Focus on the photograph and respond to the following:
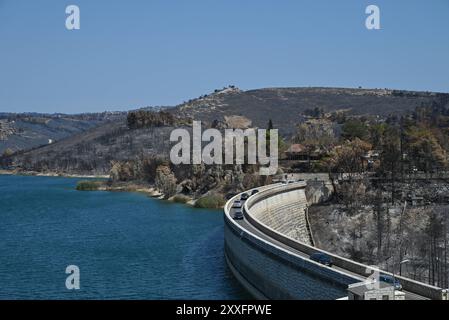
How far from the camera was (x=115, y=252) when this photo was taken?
51.5 metres

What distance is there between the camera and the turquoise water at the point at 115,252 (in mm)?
39125

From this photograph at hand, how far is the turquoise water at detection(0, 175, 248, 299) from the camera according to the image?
39.1 m

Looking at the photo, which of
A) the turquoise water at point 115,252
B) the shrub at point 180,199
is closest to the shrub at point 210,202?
the turquoise water at point 115,252

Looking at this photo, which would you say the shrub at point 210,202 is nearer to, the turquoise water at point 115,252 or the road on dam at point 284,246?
the turquoise water at point 115,252

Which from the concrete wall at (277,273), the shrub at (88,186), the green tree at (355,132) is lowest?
the shrub at (88,186)

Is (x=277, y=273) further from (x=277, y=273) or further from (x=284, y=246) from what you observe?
(x=284, y=246)

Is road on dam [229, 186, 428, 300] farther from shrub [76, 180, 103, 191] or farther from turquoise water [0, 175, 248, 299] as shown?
shrub [76, 180, 103, 191]

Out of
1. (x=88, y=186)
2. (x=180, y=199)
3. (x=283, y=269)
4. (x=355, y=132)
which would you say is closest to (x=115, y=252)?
(x=283, y=269)

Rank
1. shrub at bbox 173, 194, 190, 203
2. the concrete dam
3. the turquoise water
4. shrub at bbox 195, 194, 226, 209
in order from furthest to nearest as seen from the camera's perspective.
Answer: shrub at bbox 173, 194, 190, 203 < shrub at bbox 195, 194, 226, 209 < the turquoise water < the concrete dam

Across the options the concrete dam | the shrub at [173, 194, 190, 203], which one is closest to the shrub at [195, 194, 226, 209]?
the shrub at [173, 194, 190, 203]

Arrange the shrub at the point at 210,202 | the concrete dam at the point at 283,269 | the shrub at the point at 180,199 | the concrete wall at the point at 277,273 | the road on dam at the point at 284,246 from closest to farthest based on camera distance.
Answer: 1. the road on dam at the point at 284,246
2. the concrete dam at the point at 283,269
3. the concrete wall at the point at 277,273
4. the shrub at the point at 210,202
5. the shrub at the point at 180,199
